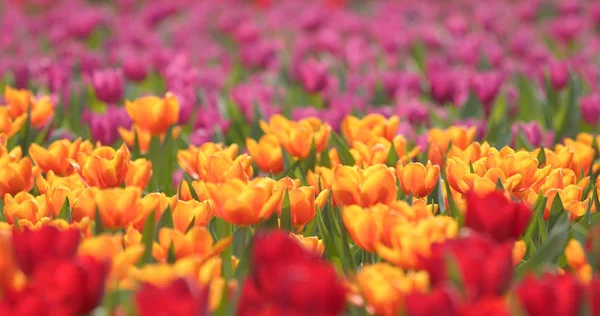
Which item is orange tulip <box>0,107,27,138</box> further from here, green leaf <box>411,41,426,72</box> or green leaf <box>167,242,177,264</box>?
green leaf <box>411,41,426,72</box>

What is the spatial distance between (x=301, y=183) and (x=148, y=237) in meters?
0.81

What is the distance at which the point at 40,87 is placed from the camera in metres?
4.09

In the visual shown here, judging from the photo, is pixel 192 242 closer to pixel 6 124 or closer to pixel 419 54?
pixel 6 124

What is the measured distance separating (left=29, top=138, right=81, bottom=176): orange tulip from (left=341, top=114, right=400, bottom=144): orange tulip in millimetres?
809

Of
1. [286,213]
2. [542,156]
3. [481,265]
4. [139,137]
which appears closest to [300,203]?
[286,213]

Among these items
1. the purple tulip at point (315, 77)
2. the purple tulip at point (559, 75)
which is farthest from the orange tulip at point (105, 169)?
the purple tulip at point (559, 75)

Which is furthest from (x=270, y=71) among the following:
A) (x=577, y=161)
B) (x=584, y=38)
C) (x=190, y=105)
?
(x=577, y=161)

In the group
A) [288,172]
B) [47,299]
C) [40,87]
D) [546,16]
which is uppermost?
[47,299]

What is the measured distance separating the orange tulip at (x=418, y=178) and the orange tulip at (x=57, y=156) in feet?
2.80

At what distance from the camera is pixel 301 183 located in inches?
96.2

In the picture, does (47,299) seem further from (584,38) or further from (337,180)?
(584,38)

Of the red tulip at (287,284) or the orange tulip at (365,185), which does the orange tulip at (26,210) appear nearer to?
the orange tulip at (365,185)

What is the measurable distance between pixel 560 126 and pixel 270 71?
6.28 feet

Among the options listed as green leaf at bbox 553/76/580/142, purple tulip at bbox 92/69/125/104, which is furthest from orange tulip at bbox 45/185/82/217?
green leaf at bbox 553/76/580/142
